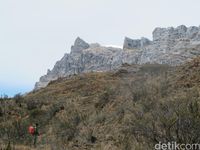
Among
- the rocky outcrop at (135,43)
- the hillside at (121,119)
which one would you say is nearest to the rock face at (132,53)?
the rocky outcrop at (135,43)

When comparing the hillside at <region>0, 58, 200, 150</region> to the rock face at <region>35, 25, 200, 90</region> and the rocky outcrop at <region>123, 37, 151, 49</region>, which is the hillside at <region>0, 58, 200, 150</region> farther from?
the rocky outcrop at <region>123, 37, 151, 49</region>

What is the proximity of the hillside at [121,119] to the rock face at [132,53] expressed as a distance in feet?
149

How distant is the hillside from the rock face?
45.4 m

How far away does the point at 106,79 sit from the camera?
53875mm

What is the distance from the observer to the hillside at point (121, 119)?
33.8 feet

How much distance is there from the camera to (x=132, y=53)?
108812 millimetres

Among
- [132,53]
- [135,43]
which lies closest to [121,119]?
[132,53]

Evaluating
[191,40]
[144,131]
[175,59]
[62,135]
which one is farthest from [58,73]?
[144,131]

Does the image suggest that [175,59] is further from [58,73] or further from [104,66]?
[58,73]

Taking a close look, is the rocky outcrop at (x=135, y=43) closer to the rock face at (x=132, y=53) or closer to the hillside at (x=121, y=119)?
the rock face at (x=132, y=53)

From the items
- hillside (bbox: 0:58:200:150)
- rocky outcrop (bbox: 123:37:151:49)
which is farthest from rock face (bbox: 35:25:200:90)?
hillside (bbox: 0:58:200:150)

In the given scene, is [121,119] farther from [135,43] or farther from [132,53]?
[135,43]

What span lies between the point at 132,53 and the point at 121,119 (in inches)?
3468

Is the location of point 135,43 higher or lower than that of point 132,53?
higher
